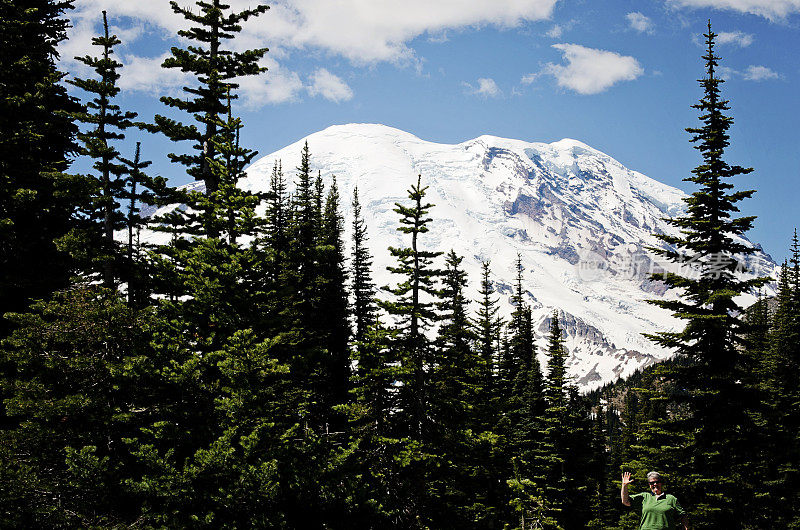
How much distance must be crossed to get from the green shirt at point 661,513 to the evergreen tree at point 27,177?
56.5 ft

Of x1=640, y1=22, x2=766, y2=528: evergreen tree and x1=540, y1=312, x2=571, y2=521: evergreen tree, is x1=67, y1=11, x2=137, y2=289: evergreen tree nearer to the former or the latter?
x1=640, y1=22, x2=766, y2=528: evergreen tree

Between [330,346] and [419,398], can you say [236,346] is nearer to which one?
[419,398]

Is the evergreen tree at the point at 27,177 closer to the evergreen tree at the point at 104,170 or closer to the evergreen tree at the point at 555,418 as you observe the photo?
the evergreen tree at the point at 104,170

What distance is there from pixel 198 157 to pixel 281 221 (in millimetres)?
17394

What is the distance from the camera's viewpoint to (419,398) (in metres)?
20.6

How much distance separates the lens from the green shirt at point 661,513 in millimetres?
8414

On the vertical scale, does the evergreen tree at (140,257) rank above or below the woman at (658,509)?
above

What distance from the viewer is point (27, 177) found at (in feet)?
57.9

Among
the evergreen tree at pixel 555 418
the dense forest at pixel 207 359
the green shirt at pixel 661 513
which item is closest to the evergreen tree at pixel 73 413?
the dense forest at pixel 207 359

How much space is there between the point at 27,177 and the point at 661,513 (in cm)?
2141

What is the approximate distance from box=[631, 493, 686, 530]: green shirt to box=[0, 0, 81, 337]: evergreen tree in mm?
17229

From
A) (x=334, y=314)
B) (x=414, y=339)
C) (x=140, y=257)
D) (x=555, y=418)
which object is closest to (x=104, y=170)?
(x=140, y=257)

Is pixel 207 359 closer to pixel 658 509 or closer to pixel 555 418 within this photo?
pixel 658 509

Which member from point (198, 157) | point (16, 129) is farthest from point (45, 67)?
point (198, 157)
